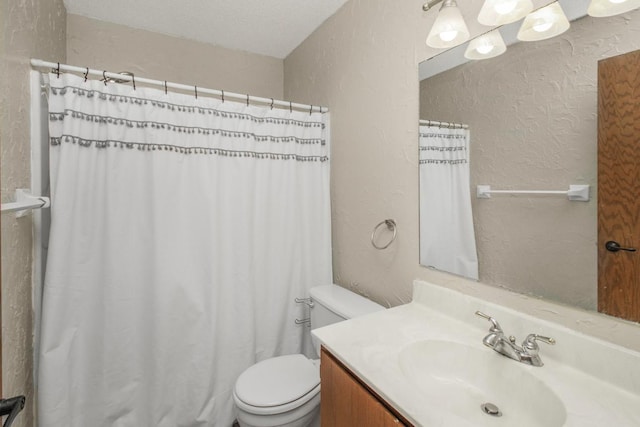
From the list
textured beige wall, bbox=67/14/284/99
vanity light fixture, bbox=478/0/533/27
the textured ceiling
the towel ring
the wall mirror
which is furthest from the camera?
textured beige wall, bbox=67/14/284/99

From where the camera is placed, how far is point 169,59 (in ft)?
6.91

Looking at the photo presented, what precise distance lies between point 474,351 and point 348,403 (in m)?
0.43

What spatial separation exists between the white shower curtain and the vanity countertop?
2.66 feet

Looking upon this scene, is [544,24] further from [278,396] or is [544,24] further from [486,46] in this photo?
[278,396]

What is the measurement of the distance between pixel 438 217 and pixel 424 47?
0.71 metres

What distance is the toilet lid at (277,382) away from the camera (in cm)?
132

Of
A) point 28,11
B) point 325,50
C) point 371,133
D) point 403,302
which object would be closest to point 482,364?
point 403,302

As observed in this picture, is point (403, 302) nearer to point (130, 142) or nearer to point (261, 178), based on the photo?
point (261, 178)

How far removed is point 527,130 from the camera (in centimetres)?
100

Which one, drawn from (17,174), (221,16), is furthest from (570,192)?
(221,16)

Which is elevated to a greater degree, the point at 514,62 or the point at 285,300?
the point at 514,62

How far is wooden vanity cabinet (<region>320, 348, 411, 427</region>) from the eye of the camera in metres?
0.79

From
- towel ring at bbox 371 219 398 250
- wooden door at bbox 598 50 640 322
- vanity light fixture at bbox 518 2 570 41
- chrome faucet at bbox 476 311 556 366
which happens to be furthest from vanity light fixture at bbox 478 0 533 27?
A: chrome faucet at bbox 476 311 556 366

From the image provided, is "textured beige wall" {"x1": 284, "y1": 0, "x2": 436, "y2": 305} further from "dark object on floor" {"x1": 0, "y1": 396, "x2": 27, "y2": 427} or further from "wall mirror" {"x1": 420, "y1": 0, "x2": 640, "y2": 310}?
"dark object on floor" {"x1": 0, "y1": 396, "x2": 27, "y2": 427}
